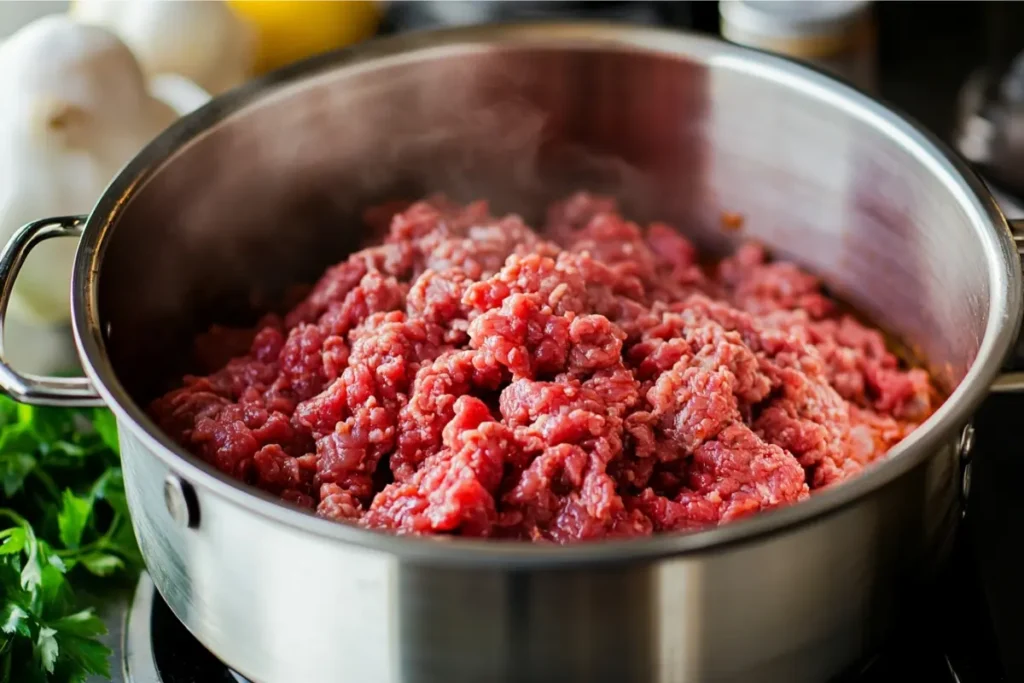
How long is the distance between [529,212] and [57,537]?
983mm

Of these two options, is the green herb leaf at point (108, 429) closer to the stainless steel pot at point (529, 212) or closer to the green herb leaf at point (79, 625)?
the stainless steel pot at point (529, 212)

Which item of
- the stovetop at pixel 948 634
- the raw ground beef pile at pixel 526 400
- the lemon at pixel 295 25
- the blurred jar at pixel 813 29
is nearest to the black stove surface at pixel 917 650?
the stovetop at pixel 948 634

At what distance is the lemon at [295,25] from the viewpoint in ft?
7.79

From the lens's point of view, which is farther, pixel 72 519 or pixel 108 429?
pixel 108 429

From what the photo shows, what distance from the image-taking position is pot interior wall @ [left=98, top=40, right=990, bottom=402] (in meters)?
1.73

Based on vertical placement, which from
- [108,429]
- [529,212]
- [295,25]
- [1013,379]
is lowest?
[108,429]

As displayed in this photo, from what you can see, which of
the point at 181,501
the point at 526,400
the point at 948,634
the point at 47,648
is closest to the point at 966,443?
the point at 948,634

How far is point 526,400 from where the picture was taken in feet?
4.48

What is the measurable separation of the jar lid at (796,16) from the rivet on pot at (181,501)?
1626 mm

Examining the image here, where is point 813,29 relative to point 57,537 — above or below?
above

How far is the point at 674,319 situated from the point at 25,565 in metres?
0.92

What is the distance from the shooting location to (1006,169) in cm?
240

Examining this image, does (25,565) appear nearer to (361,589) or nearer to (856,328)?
(361,589)

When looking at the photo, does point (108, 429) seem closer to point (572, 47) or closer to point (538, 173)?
point (538, 173)
